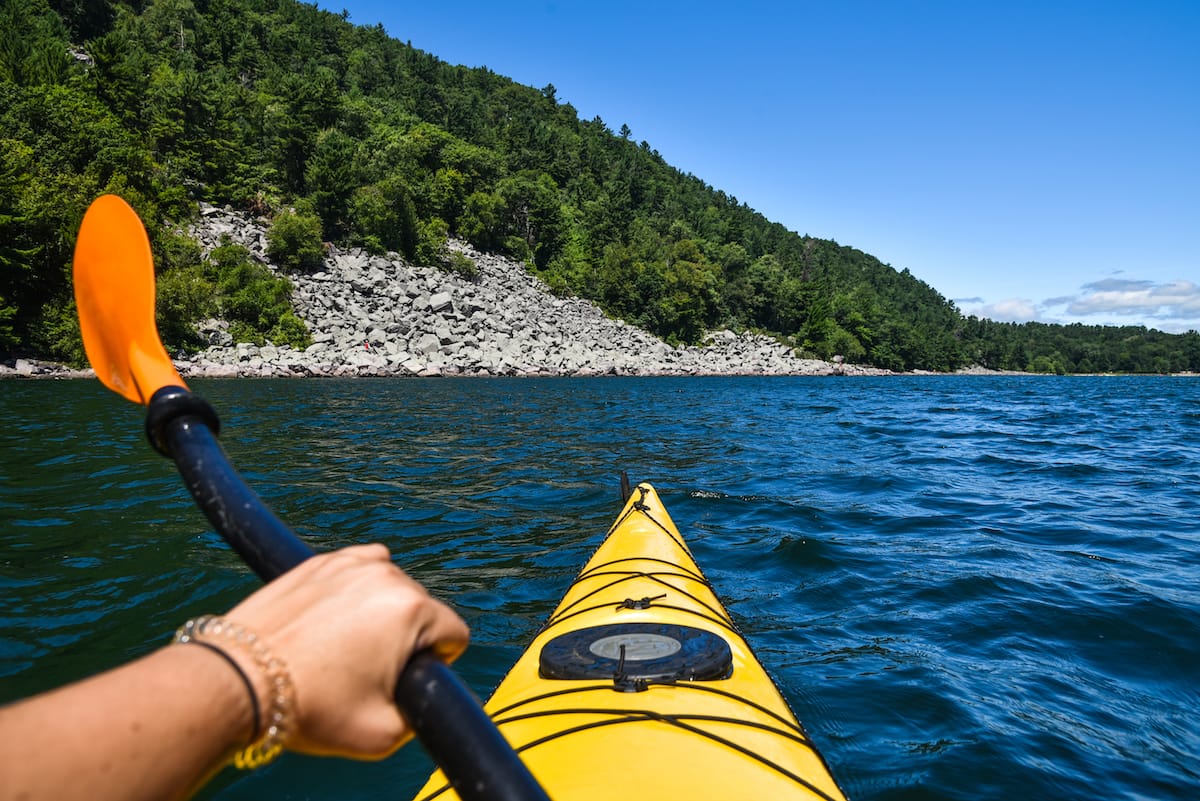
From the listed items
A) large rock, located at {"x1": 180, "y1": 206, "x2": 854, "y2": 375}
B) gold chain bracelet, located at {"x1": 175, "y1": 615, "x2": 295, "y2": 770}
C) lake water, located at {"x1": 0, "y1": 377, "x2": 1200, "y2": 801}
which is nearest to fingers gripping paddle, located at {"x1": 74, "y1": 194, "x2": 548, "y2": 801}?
gold chain bracelet, located at {"x1": 175, "y1": 615, "x2": 295, "y2": 770}

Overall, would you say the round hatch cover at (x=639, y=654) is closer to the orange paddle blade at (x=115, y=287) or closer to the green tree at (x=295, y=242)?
the orange paddle blade at (x=115, y=287)

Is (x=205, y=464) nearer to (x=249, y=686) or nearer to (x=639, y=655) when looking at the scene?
(x=249, y=686)

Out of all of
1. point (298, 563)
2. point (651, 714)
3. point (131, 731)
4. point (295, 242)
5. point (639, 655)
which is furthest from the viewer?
point (295, 242)

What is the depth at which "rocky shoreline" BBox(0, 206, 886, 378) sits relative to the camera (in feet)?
94.1

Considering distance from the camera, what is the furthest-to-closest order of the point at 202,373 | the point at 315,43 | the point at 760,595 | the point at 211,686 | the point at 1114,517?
1. the point at 315,43
2. the point at 202,373
3. the point at 1114,517
4. the point at 760,595
5. the point at 211,686

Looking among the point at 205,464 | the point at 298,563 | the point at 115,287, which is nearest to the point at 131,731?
the point at 298,563

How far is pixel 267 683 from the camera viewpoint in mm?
747

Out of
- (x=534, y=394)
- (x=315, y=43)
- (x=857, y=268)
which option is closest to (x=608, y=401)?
(x=534, y=394)

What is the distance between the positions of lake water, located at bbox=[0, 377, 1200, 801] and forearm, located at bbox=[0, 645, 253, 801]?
8.81ft

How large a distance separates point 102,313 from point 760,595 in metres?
4.87

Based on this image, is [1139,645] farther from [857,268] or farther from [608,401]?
[857,268]

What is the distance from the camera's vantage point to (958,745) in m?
3.33

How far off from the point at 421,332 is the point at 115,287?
112 feet

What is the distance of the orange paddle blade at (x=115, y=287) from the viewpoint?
1565 mm
